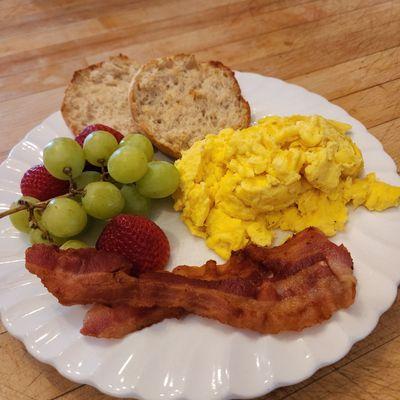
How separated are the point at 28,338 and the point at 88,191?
482 mm

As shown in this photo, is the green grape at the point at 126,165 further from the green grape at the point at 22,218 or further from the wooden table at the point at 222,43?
the wooden table at the point at 222,43

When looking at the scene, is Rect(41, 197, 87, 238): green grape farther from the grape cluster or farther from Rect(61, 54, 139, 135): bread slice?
Rect(61, 54, 139, 135): bread slice

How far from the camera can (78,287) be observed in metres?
1.28

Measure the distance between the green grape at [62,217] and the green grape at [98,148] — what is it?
0.20 meters

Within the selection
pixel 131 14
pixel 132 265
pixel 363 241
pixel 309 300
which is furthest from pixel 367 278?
pixel 131 14

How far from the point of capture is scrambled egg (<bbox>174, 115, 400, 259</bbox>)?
1.46 metres

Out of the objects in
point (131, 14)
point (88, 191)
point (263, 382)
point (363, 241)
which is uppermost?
point (131, 14)

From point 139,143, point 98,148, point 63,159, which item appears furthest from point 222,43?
point 63,159

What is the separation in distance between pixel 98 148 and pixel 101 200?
0.21m

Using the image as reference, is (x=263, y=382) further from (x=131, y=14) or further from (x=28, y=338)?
(x=131, y=14)

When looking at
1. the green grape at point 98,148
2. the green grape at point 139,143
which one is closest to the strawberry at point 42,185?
the green grape at point 98,148

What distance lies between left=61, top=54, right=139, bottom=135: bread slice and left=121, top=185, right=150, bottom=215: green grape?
49 cm

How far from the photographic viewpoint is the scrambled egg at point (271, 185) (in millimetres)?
1464

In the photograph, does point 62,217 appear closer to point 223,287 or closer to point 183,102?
point 223,287
